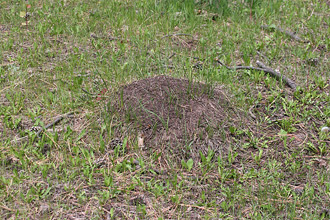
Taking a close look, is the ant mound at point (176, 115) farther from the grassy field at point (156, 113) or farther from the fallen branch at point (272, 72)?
the fallen branch at point (272, 72)

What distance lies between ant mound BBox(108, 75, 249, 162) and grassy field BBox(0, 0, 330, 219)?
1.6 inches

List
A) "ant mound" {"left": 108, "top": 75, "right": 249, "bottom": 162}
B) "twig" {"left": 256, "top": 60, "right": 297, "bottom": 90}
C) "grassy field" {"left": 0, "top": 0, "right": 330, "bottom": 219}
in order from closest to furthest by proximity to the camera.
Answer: "grassy field" {"left": 0, "top": 0, "right": 330, "bottom": 219} → "ant mound" {"left": 108, "top": 75, "right": 249, "bottom": 162} → "twig" {"left": 256, "top": 60, "right": 297, "bottom": 90}

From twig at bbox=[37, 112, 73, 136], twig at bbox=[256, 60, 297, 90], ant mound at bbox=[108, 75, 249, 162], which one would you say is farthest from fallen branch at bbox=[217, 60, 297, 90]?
twig at bbox=[37, 112, 73, 136]

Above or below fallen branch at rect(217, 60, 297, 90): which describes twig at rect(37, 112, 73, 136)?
below

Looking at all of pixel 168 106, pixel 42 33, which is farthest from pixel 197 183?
pixel 42 33

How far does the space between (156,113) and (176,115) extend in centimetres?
18

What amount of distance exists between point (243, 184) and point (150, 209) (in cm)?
76

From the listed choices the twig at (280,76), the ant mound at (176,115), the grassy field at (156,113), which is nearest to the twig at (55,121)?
the grassy field at (156,113)

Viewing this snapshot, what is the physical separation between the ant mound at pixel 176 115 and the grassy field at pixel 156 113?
1.6 inches

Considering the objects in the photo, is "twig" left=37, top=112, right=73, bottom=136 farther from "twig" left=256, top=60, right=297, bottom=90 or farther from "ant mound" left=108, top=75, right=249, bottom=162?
"twig" left=256, top=60, right=297, bottom=90

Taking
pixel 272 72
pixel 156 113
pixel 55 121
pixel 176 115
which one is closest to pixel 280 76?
pixel 272 72

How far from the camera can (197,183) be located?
2.77m

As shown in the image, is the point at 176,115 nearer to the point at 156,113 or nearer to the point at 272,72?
the point at 156,113

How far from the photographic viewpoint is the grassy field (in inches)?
102
